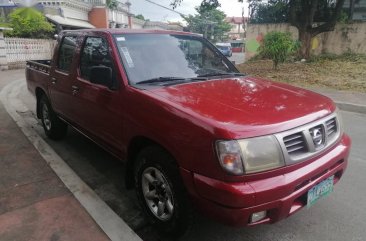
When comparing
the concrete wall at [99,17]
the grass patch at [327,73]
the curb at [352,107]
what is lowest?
the curb at [352,107]

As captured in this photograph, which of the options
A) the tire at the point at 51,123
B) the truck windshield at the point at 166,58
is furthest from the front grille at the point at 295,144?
the tire at the point at 51,123

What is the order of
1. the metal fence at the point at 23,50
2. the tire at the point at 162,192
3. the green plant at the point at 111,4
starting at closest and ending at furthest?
the tire at the point at 162,192
the metal fence at the point at 23,50
the green plant at the point at 111,4

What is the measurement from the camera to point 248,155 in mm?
2391

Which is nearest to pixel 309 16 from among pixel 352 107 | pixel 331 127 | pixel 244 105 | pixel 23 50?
pixel 352 107

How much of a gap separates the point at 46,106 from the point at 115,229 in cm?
337

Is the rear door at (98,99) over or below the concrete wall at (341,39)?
below

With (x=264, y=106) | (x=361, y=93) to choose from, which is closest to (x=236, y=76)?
(x=264, y=106)

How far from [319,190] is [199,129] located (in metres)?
1.15

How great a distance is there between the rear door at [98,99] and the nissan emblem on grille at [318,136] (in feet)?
5.67

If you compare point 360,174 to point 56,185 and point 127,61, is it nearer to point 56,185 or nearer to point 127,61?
point 127,61

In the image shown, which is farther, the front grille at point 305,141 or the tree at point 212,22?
the tree at point 212,22

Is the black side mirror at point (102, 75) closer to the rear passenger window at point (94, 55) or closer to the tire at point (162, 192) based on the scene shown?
the rear passenger window at point (94, 55)

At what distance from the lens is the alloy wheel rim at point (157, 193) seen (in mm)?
2883

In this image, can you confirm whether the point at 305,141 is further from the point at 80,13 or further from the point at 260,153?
the point at 80,13
